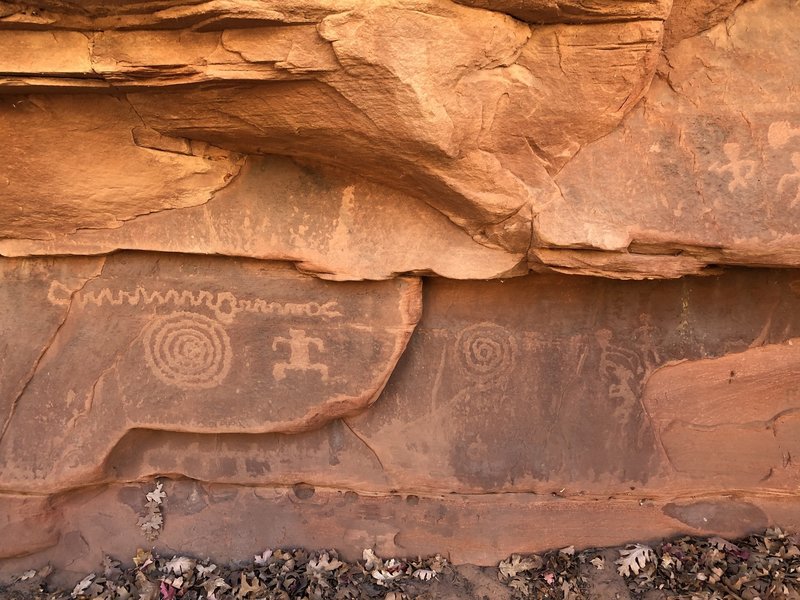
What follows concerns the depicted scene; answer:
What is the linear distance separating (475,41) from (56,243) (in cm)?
195

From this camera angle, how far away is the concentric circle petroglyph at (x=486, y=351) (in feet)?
9.60

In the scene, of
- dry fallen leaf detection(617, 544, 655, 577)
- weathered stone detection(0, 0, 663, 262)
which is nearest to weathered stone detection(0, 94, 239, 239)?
weathered stone detection(0, 0, 663, 262)

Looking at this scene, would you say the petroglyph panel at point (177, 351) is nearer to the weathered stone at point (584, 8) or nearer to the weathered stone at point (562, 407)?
the weathered stone at point (562, 407)

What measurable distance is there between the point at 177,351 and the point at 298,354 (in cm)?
58

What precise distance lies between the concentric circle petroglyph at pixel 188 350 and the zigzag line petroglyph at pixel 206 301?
A: 7cm

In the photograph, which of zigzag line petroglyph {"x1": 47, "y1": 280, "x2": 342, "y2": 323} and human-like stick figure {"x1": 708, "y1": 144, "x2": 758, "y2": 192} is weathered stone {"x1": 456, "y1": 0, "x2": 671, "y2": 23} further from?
zigzag line petroglyph {"x1": 47, "y1": 280, "x2": 342, "y2": 323}

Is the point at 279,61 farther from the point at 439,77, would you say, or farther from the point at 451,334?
the point at 451,334

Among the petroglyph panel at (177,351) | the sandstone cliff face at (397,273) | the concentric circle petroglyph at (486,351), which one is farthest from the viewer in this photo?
the concentric circle petroglyph at (486,351)

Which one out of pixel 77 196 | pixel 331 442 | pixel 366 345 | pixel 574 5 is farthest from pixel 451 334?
pixel 77 196

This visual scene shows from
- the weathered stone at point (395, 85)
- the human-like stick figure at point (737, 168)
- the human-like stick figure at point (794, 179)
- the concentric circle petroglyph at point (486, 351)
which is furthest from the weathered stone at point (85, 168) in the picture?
the human-like stick figure at point (794, 179)

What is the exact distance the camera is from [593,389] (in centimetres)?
296

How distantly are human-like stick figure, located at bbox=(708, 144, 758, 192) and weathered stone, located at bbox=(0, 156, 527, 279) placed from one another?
0.82 meters

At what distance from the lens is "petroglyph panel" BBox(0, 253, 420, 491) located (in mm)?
2658

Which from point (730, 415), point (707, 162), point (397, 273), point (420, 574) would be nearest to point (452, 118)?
point (397, 273)
